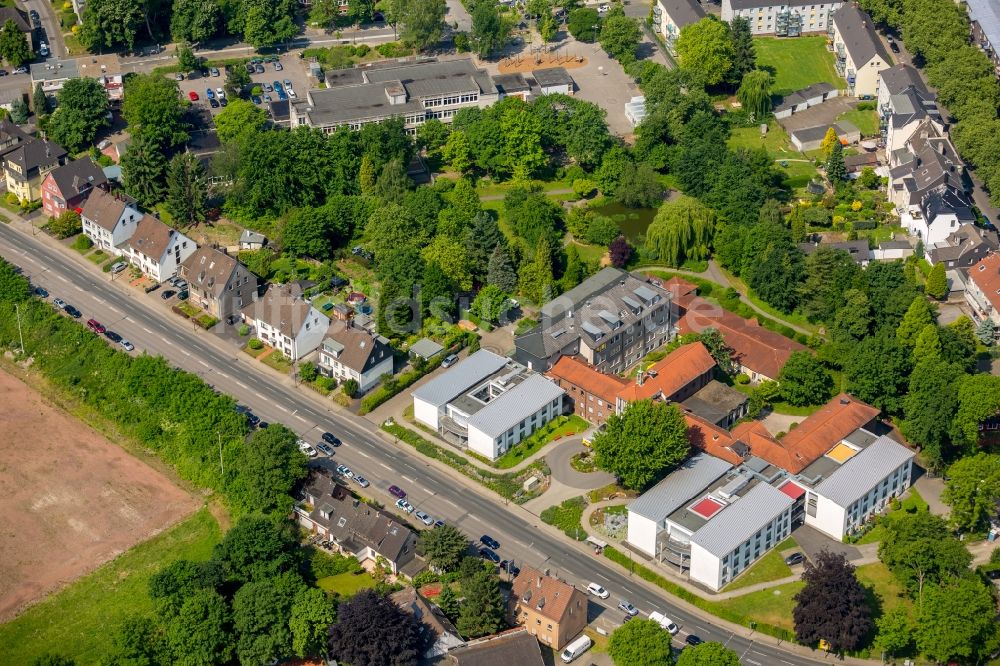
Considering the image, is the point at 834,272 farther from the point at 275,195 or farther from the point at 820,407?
the point at 275,195

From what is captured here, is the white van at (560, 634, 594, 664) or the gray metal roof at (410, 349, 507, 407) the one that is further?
the gray metal roof at (410, 349, 507, 407)

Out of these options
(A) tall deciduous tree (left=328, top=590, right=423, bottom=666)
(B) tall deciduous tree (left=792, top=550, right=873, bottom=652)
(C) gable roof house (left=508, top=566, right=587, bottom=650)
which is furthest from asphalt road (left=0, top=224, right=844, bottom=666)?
(A) tall deciduous tree (left=328, top=590, right=423, bottom=666)

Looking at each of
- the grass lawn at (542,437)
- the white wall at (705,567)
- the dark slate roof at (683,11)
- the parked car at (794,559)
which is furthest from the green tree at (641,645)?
the dark slate roof at (683,11)

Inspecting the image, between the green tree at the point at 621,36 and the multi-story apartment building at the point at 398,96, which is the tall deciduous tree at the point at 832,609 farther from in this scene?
the green tree at the point at 621,36

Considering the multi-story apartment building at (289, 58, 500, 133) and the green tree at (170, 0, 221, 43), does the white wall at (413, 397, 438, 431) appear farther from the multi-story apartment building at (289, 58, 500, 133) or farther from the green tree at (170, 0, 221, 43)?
the green tree at (170, 0, 221, 43)

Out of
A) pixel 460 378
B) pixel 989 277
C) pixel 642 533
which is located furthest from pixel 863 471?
pixel 460 378

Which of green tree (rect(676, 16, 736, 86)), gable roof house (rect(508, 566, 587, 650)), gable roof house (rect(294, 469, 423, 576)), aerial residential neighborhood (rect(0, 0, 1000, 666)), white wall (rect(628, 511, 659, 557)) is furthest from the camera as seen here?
green tree (rect(676, 16, 736, 86))

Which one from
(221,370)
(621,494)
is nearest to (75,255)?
(221,370)
